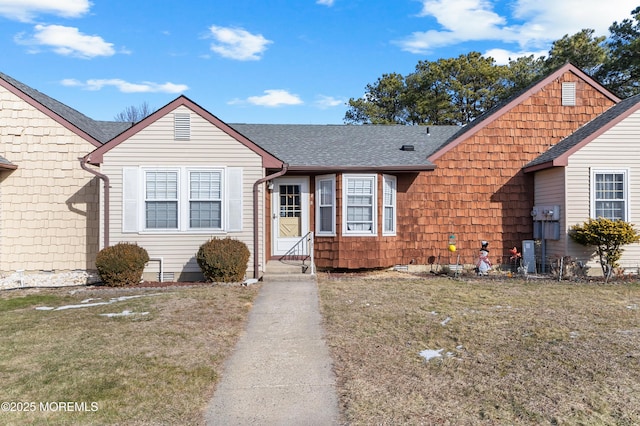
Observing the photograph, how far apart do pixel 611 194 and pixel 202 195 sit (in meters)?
10.5

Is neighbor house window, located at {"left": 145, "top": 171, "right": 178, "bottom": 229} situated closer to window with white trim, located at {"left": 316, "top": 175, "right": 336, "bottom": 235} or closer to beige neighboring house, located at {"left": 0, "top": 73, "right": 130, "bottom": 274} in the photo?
beige neighboring house, located at {"left": 0, "top": 73, "right": 130, "bottom": 274}

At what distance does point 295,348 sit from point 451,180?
8472 millimetres

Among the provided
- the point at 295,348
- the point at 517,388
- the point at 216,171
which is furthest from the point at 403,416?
the point at 216,171

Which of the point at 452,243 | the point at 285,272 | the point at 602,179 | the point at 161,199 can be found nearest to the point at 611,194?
the point at 602,179

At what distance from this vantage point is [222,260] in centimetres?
1004

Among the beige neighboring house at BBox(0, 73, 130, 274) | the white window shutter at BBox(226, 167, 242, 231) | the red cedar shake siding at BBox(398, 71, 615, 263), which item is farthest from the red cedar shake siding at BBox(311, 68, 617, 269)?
the beige neighboring house at BBox(0, 73, 130, 274)

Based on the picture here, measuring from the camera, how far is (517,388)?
4.30 metres

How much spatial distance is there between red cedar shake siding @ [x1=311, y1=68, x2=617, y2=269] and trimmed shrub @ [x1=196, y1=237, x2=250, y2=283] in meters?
4.67

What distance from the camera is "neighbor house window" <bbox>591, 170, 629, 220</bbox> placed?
11266mm

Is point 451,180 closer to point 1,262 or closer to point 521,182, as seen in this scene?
point 521,182

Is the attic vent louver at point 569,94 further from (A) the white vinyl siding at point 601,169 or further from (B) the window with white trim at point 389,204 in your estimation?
(B) the window with white trim at point 389,204

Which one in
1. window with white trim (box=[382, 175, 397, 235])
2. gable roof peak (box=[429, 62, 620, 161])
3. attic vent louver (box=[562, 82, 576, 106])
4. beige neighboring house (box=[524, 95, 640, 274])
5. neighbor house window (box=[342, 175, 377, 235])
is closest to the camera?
beige neighboring house (box=[524, 95, 640, 274])

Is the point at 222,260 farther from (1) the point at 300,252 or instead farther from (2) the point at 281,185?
(2) the point at 281,185

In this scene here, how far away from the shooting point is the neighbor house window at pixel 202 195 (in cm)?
1076
